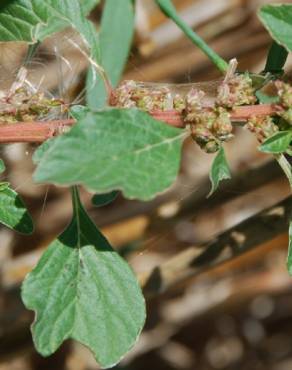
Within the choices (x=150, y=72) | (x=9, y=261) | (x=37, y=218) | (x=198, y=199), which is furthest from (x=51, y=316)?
(x=150, y=72)

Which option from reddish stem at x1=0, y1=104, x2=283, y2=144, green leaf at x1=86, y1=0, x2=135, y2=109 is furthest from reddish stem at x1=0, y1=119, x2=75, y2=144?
green leaf at x1=86, y1=0, x2=135, y2=109

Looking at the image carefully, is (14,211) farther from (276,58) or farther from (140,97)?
(276,58)

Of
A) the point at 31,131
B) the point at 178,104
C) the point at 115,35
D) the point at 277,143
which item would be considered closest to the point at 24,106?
the point at 31,131

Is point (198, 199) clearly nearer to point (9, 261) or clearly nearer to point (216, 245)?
point (216, 245)

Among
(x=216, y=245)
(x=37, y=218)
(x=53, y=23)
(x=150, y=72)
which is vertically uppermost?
(x=53, y=23)

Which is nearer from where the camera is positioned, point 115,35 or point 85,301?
point 85,301
